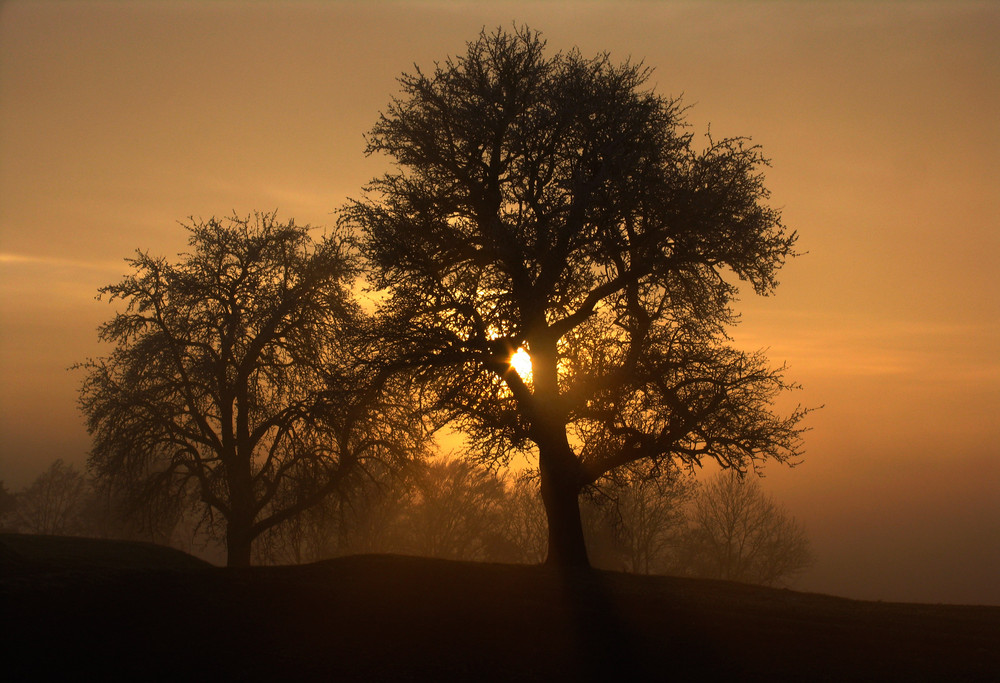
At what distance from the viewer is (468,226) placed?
17.9m

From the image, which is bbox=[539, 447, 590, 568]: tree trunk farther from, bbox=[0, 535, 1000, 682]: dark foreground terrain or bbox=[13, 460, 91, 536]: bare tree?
bbox=[13, 460, 91, 536]: bare tree

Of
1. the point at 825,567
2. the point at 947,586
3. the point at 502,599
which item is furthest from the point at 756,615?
the point at 825,567

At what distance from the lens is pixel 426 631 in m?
11.3

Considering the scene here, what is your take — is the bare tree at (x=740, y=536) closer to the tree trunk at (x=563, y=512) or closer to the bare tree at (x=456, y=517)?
the bare tree at (x=456, y=517)

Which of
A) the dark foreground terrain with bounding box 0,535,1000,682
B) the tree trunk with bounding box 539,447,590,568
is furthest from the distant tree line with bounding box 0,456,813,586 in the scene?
the dark foreground terrain with bounding box 0,535,1000,682

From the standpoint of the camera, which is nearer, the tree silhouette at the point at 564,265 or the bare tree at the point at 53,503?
the tree silhouette at the point at 564,265

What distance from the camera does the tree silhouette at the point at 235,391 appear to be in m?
23.8

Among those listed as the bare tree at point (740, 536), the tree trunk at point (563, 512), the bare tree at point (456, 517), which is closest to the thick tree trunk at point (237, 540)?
the tree trunk at point (563, 512)

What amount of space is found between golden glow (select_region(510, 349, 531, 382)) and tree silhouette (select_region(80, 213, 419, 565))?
660 cm

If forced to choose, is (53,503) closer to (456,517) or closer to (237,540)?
(456,517)

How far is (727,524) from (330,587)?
43.4 meters

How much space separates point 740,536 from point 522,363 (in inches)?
1555

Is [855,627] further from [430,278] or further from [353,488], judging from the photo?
[353,488]

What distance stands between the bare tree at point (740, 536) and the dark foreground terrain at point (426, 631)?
121 feet
